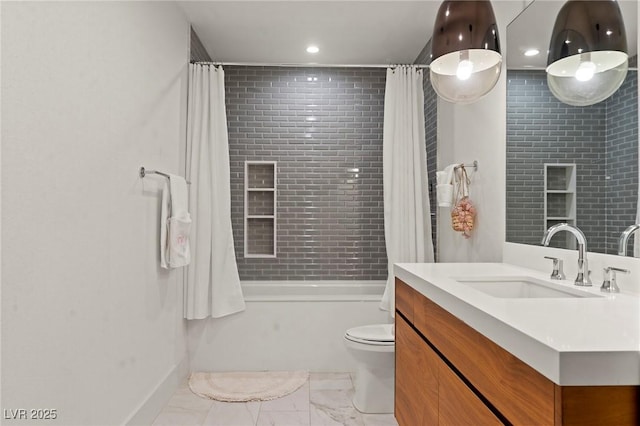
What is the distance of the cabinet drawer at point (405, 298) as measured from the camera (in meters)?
1.77

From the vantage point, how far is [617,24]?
1.45 meters

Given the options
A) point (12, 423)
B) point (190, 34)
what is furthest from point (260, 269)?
point (12, 423)

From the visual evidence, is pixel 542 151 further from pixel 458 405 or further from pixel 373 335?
pixel 373 335

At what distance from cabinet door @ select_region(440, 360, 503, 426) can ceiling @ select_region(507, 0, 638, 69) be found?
4.49 ft

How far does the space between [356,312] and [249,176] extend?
5.47 feet

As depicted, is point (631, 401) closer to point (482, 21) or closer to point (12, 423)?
point (482, 21)

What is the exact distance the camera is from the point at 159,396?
247cm

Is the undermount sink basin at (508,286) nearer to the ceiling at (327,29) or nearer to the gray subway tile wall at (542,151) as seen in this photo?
the gray subway tile wall at (542,151)

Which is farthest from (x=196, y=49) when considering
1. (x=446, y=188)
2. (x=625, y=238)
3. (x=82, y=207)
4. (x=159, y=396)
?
(x=625, y=238)

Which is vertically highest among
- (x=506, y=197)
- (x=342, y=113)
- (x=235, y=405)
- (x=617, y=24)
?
(x=342, y=113)

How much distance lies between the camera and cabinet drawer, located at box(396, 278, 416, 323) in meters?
1.77

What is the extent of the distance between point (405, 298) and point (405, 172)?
4.51 ft

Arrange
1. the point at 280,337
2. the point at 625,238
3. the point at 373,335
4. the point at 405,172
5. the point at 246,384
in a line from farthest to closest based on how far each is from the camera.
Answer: the point at 280,337
the point at 405,172
the point at 246,384
the point at 373,335
the point at 625,238

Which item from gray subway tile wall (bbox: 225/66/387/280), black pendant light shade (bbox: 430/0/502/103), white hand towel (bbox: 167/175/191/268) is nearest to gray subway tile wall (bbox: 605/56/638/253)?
black pendant light shade (bbox: 430/0/502/103)
